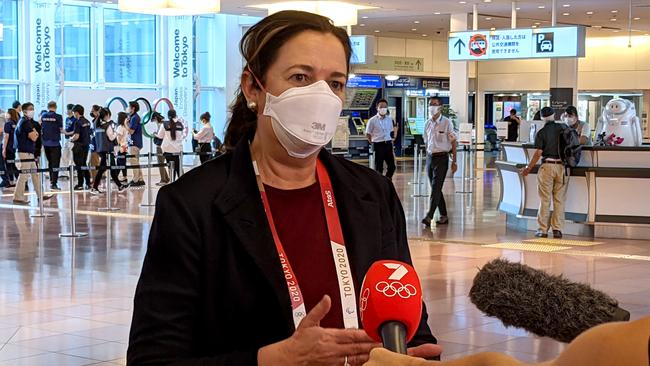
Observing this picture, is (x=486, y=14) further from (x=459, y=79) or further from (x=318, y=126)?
(x=318, y=126)

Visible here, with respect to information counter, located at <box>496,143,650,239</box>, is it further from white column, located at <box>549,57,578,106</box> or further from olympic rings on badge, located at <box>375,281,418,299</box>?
white column, located at <box>549,57,578,106</box>

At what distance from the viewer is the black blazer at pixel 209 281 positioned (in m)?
1.87

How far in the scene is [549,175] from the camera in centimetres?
1333

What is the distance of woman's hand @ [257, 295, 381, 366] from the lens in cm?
166

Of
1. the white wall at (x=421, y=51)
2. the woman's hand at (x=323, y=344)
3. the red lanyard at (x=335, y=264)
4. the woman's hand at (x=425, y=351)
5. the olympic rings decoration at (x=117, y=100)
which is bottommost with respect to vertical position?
the woman's hand at (x=425, y=351)

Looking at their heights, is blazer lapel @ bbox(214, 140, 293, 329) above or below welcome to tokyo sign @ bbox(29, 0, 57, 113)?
below

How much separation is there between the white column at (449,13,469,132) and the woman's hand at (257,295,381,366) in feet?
81.4

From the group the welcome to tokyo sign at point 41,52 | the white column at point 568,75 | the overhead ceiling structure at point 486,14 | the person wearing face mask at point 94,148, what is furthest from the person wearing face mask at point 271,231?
the white column at point 568,75

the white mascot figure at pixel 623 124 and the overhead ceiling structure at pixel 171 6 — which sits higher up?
the overhead ceiling structure at pixel 171 6

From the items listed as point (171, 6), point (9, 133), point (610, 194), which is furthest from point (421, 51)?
point (610, 194)

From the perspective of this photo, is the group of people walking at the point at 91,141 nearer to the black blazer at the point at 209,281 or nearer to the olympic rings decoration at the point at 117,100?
the olympic rings decoration at the point at 117,100

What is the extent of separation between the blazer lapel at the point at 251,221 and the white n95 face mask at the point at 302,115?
10cm

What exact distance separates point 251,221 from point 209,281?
0.46ft

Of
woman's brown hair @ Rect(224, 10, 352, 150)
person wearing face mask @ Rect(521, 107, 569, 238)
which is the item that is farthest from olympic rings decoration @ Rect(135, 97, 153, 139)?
woman's brown hair @ Rect(224, 10, 352, 150)
